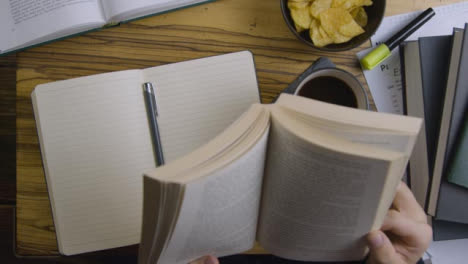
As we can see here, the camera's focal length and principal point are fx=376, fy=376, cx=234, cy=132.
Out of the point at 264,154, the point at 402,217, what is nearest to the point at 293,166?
the point at 264,154

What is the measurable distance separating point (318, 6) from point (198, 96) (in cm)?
23

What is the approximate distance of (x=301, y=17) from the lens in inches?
22.7

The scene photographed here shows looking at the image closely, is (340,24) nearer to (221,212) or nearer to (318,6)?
(318,6)

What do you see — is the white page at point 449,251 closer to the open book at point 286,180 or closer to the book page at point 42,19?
the open book at point 286,180

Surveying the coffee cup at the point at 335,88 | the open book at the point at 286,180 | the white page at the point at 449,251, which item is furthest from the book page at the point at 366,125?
the white page at the point at 449,251

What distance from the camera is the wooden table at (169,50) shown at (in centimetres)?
63

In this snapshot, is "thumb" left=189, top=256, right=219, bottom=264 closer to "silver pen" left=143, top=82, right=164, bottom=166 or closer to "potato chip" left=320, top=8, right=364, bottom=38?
"silver pen" left=143, top=82, right=164, bottom=166

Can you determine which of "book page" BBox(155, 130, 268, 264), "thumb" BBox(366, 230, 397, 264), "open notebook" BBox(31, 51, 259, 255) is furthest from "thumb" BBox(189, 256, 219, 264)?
"thumb" BBox(366, 230, 397, 264)

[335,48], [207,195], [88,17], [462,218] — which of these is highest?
[88,17]

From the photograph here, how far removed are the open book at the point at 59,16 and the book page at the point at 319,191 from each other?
0.33 m

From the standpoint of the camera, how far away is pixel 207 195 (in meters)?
0.41

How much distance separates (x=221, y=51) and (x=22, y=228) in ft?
1.45

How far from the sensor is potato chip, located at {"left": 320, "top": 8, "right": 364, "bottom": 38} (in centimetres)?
57

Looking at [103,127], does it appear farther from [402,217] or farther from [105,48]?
[402,217]
